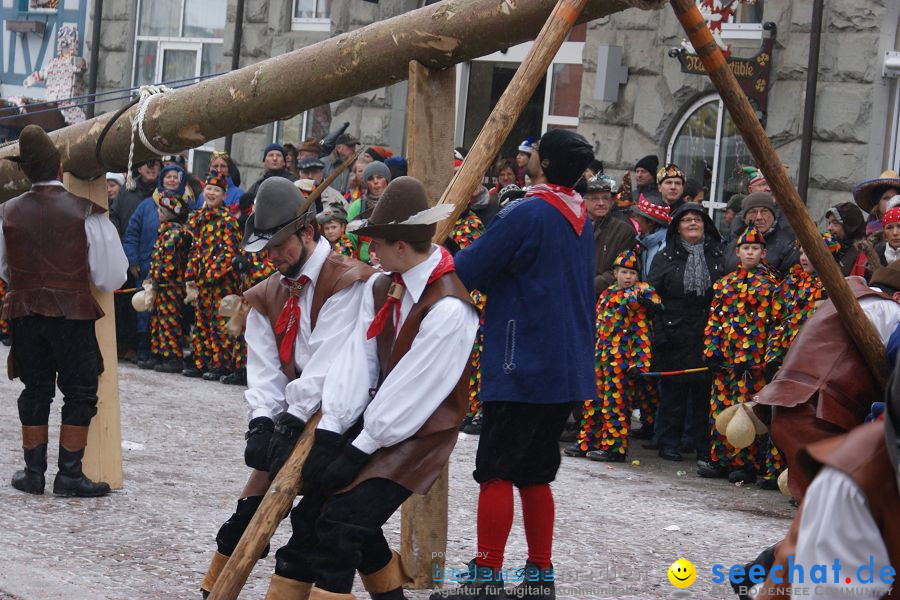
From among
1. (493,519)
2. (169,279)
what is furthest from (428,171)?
(169,279)

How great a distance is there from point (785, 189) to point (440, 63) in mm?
1815

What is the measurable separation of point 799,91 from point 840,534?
31.8ft

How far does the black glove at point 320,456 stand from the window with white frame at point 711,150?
8526mm

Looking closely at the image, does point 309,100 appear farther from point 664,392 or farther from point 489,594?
point 664,392

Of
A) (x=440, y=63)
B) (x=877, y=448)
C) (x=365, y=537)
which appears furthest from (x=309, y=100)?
(x=877, y=448)

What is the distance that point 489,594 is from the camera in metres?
5.64

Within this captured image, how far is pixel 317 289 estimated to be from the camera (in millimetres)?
5219

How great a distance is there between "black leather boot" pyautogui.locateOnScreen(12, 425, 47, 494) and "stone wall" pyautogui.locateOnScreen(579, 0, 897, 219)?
22.8ft

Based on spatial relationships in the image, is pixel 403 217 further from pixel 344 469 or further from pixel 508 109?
pixel 344 469

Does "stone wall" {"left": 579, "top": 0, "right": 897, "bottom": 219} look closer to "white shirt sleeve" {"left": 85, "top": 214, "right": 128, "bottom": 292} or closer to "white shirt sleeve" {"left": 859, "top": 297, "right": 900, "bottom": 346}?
"white shirt sleeve" {"left": 85, "top": 214, "right": 128, "bottom": 292}

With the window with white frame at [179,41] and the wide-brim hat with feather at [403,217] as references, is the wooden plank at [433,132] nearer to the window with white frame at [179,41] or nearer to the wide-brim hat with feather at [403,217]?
the wide-brim hat with feather at [403,217]

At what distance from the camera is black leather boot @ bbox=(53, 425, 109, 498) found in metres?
7.55

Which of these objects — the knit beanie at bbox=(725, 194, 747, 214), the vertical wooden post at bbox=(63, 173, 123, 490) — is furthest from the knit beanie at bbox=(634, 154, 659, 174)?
the vertical wooden post at bbox=(63, 173, 123, 490)

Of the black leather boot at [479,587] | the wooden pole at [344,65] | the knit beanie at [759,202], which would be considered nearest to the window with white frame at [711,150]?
the knit beanie at [759,202]
